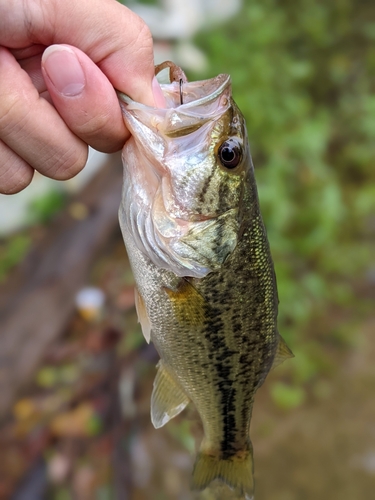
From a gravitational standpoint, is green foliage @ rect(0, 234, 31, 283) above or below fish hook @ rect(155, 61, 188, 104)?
below

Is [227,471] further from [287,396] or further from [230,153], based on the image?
[287,396]

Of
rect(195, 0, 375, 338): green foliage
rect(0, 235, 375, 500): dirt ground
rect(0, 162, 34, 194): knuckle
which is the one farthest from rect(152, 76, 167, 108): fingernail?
rect(195, 0, 375, 338): green foliage

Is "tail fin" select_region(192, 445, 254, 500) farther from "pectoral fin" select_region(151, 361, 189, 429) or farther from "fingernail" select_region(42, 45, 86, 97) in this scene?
"fingernail" select_region(42, 45, 86, 97)

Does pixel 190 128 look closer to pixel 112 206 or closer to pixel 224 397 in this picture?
pixel 224 397

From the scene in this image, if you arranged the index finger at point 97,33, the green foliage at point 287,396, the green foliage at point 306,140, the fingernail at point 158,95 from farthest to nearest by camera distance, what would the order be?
the green foliage at point 306,140 < the green foliage at point 287,396 < the fingernail at point 158,95 < the index finger at point 97,33

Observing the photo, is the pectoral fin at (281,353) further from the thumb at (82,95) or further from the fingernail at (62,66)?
the fingernail at (62,66)

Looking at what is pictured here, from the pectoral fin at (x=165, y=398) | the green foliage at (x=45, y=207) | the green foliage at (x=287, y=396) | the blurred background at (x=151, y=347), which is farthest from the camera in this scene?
the green foliage at (x=45, y=207)

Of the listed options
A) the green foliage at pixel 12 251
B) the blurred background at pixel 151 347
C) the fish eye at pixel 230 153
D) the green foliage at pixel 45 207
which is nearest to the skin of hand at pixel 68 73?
the fish eye at pixel 230 153
